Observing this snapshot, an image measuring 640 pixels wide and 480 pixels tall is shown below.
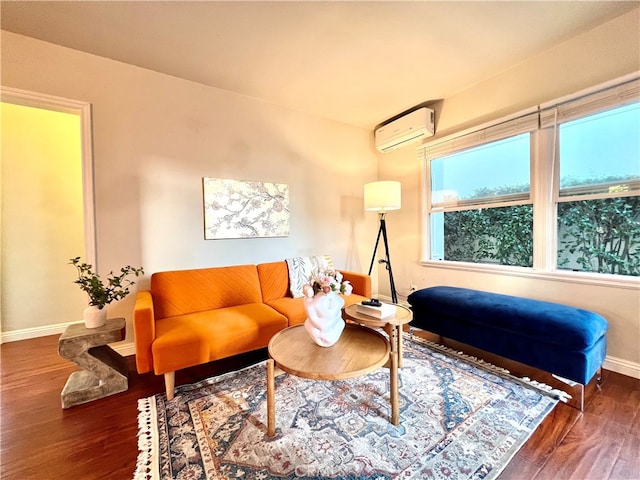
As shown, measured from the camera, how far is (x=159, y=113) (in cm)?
249

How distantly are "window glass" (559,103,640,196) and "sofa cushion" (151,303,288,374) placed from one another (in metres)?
2.73

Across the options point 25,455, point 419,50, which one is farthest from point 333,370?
point 419,50

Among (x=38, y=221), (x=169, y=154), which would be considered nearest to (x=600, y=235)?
(x=169, y=154)

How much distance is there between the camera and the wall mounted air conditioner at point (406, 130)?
10.1ft

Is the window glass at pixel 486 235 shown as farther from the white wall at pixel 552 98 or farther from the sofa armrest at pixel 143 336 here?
the sofa armrest at pixel 143 336

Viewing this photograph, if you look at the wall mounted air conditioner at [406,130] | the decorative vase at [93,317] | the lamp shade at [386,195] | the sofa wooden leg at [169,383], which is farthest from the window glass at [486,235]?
the decorative vase at [93,317]

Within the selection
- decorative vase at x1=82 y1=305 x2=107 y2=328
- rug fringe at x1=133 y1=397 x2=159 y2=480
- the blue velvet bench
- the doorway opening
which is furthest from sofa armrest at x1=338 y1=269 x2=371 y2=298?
the doorway opening

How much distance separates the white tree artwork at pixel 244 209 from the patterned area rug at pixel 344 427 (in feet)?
4.77

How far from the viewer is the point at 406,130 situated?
3252 mm

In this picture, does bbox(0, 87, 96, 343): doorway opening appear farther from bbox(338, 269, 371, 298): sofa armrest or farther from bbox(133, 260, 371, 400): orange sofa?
bbox(338, 269, 371, 298): sofa armrest

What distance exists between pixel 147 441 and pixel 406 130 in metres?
3.65

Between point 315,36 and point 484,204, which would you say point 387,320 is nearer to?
point 484,204

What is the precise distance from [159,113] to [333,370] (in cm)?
271

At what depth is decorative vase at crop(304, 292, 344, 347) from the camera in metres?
1.61
